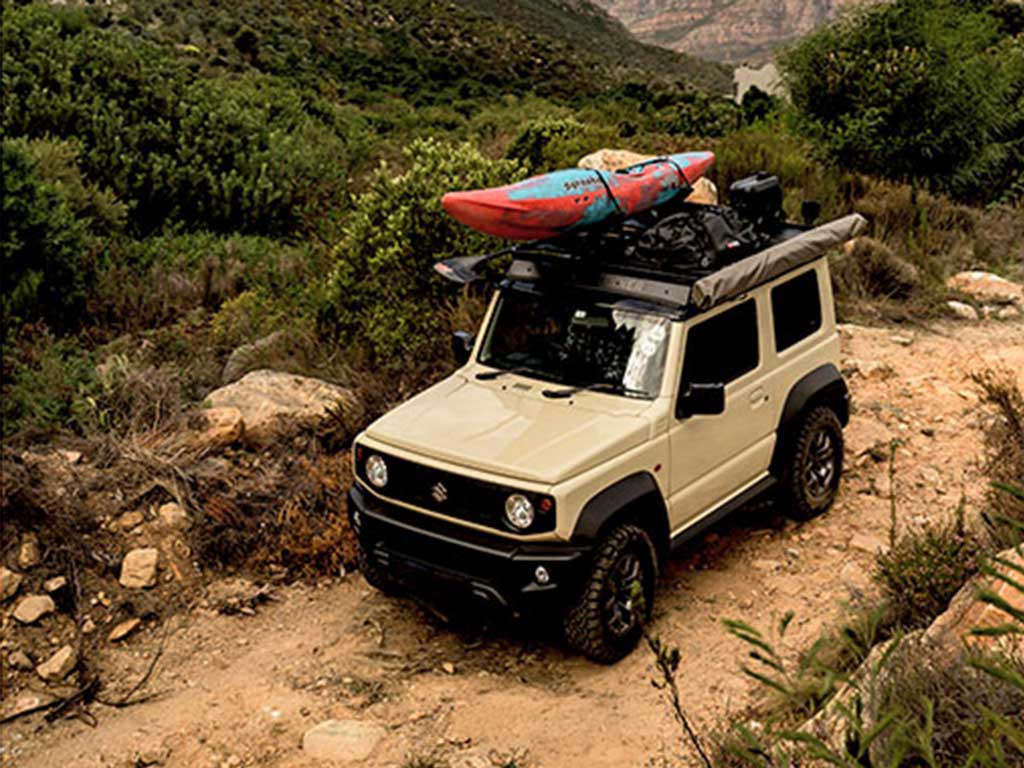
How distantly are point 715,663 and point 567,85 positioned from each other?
40.4 metres

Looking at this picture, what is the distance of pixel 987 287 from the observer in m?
11.9

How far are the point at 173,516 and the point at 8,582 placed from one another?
3.43 feet

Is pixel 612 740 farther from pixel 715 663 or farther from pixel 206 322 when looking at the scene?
pixel 206 322

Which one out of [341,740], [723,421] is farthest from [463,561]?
[723,421]

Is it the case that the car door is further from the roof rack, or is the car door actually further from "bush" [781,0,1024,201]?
"bush" [781,0,1024,201]

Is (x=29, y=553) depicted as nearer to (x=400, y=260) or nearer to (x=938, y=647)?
(x=400, y=260)

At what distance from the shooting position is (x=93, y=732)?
5.61 m

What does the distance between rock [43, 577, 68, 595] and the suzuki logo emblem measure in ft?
7.96

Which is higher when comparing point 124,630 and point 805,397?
point 805,397

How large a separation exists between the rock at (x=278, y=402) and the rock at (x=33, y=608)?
1.90 metres

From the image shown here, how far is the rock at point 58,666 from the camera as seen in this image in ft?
19.8

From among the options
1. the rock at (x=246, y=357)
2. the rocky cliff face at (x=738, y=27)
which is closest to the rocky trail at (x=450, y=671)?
the rock at (x=246, y=357)

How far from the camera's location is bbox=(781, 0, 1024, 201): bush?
1515cm

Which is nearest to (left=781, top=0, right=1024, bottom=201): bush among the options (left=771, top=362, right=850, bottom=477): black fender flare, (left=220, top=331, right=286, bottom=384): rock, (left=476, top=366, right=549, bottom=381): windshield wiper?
(left=771, top=362, right=850, bottom=477): black fender flare
